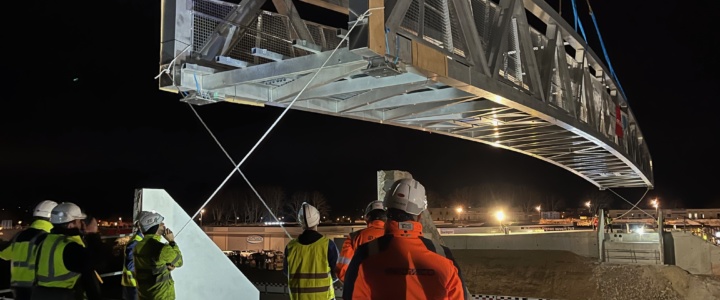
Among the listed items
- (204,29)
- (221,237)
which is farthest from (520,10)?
(221,237)

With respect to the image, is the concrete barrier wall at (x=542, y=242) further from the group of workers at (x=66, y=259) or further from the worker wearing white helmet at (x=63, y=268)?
the worker wearing white helmet at (x=63, y=268)

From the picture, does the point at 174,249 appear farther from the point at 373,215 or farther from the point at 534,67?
the point at 534,67

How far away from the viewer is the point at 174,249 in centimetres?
630

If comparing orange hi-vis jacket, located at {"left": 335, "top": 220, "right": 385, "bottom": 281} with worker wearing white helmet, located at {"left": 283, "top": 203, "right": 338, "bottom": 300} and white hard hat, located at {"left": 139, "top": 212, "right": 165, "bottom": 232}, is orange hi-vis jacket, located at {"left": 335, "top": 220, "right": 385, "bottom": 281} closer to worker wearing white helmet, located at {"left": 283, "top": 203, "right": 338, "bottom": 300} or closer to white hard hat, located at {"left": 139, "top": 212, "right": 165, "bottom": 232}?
worker wearing white helmet, located at {"left": 283, "top": 203, "right": 338, "bottom": 300}

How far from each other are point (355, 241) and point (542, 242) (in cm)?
2449

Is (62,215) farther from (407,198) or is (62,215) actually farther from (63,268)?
(407,198)

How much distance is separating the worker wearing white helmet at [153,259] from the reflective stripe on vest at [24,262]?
1043mm

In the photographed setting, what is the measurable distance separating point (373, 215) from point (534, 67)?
505 centimetres

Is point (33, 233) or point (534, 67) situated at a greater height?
point (534, 67)

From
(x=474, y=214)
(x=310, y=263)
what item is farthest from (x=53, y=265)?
(x=474, y=214)

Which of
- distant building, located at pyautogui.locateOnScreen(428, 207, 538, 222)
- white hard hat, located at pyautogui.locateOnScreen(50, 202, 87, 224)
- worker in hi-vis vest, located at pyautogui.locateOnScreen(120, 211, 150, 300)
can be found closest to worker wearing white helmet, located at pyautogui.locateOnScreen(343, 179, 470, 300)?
white hard hat, located at pyautogui.locateOnScreen(50, 202, 87, 224)

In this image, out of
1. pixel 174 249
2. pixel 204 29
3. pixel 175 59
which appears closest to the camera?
pixel 174 249

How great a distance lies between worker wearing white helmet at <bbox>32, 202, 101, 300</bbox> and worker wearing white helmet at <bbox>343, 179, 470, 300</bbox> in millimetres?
3070

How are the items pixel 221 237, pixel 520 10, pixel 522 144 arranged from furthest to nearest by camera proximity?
pixel 221 237
pixel 522 144
pixel 520 10
